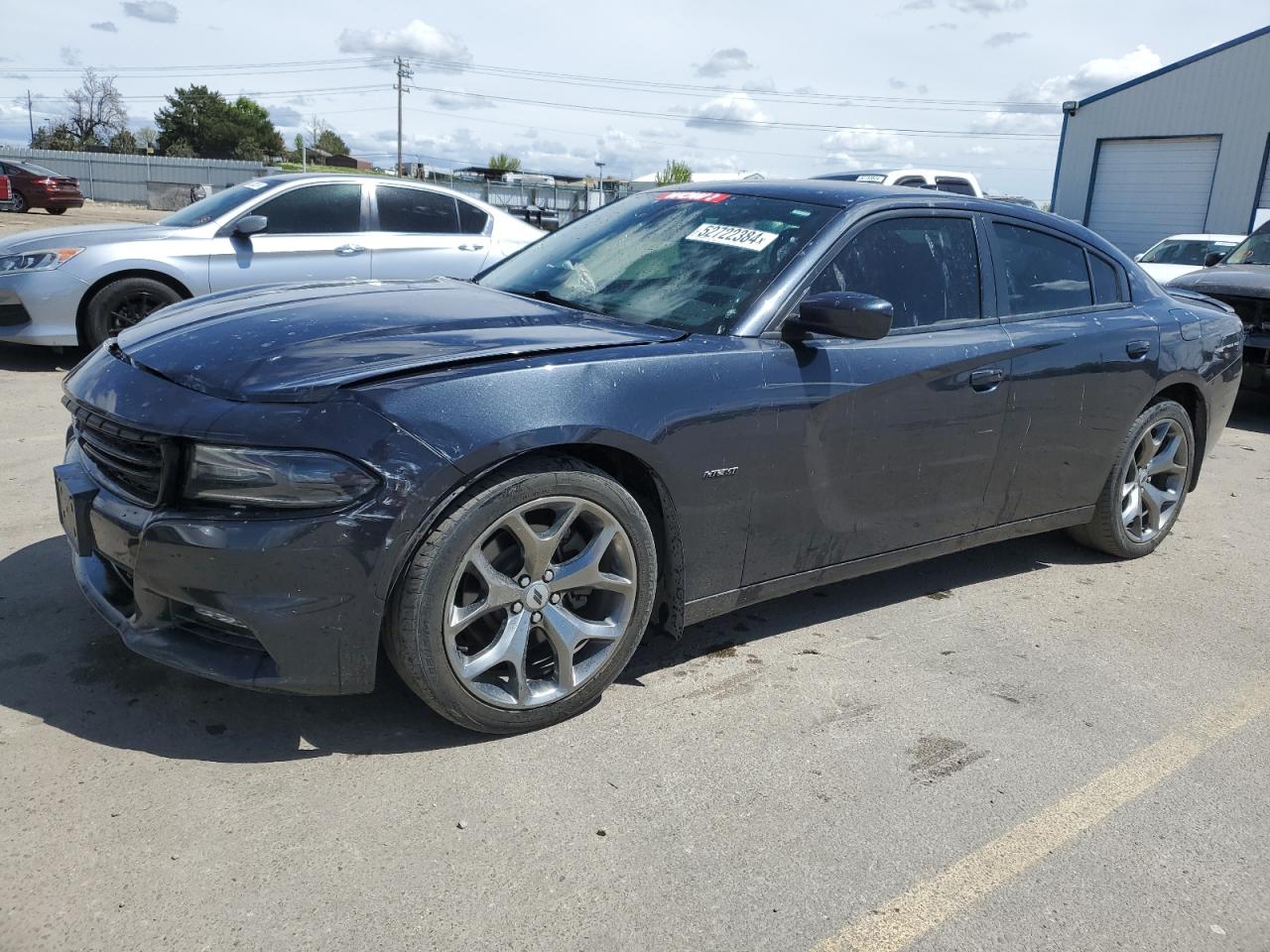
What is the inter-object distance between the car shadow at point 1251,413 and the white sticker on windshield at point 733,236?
6.06 metres

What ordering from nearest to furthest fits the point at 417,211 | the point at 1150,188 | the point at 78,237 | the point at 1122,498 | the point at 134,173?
the point at 1122,498
the point at 78,237
the point at 417,211
the point at 1150,188
the point at 134,173

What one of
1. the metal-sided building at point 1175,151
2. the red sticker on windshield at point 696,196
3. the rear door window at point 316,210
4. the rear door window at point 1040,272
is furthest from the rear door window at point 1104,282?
the metal-sided building at point 1175,151

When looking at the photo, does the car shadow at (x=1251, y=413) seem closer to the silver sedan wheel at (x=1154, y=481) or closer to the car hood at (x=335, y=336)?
the silver sedan wheel at (x=1154, y=481)

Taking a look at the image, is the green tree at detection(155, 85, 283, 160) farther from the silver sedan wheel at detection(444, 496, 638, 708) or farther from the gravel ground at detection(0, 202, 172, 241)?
the silver sedan wheel at detection(444, 496, 638, 708)

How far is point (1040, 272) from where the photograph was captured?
4.14 meters

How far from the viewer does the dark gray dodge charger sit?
250cm

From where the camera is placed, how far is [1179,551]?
200 inches

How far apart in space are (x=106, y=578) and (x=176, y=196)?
41.1 meters

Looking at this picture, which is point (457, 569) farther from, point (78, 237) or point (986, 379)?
point (78, 237)

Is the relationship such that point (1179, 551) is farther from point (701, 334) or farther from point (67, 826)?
point (67, 826)

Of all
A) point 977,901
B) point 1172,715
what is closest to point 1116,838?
point 977,901

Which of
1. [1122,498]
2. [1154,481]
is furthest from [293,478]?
[1154,481]

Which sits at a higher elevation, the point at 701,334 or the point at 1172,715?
the point at 701,334

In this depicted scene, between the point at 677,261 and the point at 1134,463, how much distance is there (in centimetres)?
249
